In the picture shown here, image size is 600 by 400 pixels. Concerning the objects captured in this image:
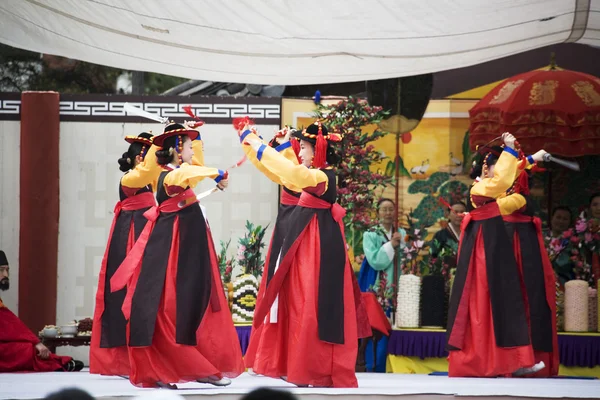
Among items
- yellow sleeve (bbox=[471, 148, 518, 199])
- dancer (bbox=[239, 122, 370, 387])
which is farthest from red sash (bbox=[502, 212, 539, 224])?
dancer (bbox=[239, 122, 370, 387])

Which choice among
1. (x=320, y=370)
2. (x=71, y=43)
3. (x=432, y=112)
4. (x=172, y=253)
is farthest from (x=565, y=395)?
(x=432, y=112)

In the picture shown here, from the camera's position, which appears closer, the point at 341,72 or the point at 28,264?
the point at 341,72

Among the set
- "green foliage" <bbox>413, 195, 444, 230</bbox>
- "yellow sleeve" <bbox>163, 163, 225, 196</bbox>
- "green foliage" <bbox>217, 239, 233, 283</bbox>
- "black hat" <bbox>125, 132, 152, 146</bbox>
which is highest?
"black hat" <bbox>125, 132, 152, 146</bbox>

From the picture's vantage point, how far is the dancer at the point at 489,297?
7656mm

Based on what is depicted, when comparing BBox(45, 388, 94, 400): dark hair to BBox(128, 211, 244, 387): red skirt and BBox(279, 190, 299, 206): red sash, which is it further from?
BBox(279, 190, 299, 206): red sash

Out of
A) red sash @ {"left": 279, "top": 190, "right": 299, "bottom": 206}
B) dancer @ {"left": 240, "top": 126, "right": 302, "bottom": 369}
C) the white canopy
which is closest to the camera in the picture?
the white canopy

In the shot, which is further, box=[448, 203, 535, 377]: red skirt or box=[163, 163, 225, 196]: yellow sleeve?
box=[448, 203, 535, 377]: red skirt

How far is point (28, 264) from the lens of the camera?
394 inches

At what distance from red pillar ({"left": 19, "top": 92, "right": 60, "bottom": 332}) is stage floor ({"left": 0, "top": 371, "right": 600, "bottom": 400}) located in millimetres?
2496

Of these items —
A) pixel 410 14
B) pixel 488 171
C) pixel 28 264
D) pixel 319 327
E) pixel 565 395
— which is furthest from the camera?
pixel 28 264

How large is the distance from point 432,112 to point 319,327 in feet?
13.5

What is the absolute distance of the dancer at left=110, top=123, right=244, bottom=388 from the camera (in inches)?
254

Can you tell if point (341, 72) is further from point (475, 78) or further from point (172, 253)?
point (475, 78)

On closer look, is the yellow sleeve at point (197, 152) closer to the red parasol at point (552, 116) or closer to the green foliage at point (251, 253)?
the green foliage at point (251, 253)
